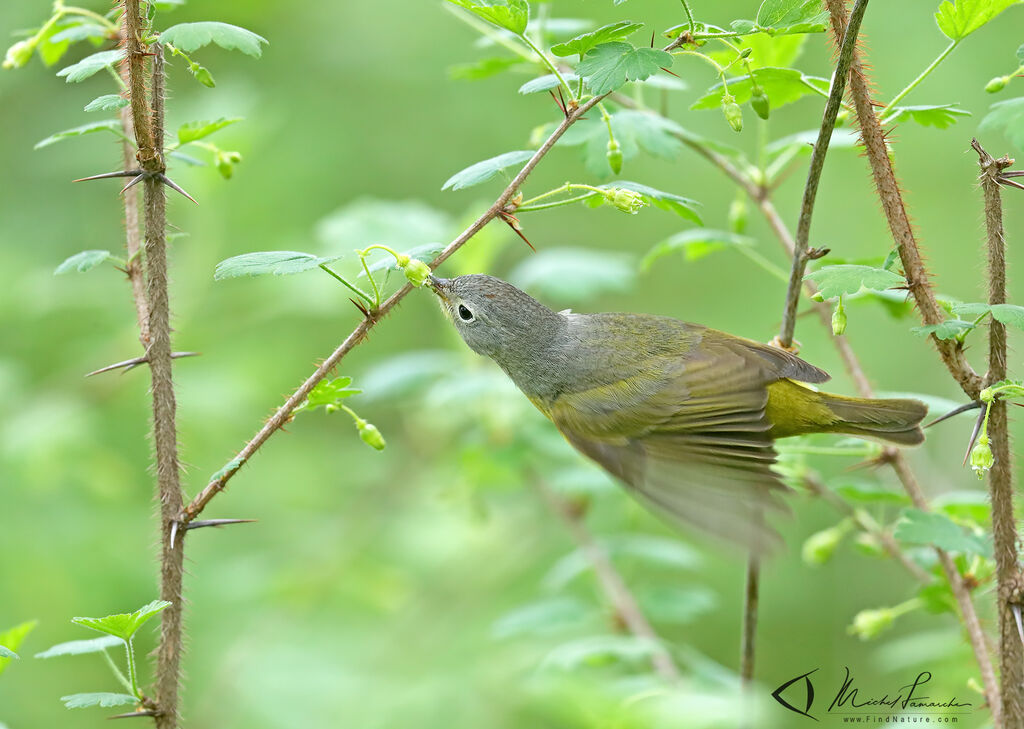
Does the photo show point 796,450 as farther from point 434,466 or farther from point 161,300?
point 434,466

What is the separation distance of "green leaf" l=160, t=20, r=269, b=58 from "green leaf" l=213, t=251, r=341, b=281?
351 millimetres

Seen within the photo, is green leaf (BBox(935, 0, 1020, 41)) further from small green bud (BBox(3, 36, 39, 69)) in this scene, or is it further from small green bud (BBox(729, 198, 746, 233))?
small green bud (BBox(3, 36, 39, 69))

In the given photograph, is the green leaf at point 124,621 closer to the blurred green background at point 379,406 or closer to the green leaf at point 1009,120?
the blurred green background at point 379,406

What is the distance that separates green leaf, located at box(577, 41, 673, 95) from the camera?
5.70 ft

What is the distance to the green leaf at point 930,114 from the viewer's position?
77.4 inches

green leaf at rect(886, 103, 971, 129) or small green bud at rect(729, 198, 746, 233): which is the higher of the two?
small green bud at rect(729, 198, 746, 233)

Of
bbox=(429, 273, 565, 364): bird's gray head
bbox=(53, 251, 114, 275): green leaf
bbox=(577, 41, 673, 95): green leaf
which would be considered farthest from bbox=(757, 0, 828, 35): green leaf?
bbox=(429, 273, 565, 364): bird's gray head

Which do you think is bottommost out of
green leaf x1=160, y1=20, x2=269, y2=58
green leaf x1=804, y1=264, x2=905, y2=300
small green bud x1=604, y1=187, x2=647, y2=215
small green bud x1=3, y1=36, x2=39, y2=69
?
green leaf x1=804, y1=264, x2=905, y2=300

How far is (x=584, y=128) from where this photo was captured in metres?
2.42

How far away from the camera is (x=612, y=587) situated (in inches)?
124

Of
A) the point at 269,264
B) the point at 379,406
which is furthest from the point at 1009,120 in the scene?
the point at 379,406

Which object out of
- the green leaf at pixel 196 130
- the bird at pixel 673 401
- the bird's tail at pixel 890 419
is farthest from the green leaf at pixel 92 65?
the bird's tail at pixel 890 419

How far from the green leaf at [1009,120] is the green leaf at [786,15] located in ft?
1.18

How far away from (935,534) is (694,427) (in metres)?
0.77
